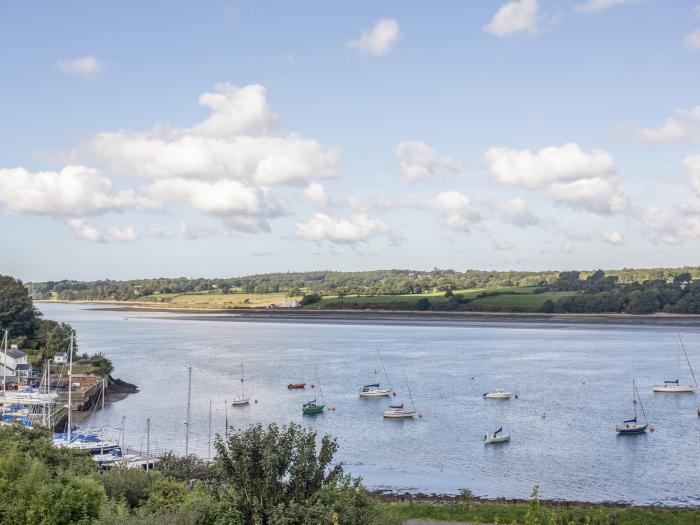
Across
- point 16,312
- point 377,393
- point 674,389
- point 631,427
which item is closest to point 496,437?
point 631,427

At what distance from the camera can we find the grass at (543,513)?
24.2 meters

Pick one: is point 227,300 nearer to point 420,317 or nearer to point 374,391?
point 420,317

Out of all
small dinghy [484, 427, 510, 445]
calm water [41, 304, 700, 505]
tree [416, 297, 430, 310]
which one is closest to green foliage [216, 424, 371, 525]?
calm water [41, 304, 700, 505]

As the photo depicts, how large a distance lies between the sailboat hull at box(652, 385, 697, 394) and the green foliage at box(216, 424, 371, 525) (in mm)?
50473

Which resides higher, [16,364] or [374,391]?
[16,364]

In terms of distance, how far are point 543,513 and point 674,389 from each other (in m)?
38.3

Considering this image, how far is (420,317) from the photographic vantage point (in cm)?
13738

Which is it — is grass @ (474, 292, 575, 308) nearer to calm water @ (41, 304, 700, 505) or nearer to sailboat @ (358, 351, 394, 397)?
calm water @ (41, 304, 700, 505)

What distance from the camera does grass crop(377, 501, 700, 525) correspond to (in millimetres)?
24219

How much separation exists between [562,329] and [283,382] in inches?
2573

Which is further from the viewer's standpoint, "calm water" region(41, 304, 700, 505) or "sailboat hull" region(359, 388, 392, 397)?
"sailboat hull" region(359, 388, 392, 397)

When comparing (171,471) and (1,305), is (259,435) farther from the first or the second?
(1,305)

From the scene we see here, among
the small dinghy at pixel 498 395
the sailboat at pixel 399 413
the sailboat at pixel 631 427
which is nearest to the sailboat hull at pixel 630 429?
the sailboat at pixel 631 427

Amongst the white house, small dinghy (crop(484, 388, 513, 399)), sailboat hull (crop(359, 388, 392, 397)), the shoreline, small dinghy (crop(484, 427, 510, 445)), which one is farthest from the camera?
the shoreline
